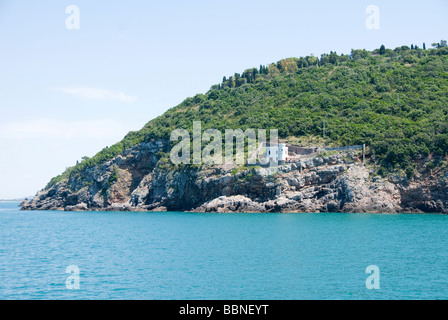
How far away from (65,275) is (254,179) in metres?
53.1

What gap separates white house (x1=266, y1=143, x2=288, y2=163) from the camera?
81000 millimetres

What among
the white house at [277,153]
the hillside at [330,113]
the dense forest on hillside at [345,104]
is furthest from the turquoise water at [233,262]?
the white house at [277,153]

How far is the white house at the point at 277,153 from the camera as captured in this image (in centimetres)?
8100

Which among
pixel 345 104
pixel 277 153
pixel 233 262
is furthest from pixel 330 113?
pixel 233 262

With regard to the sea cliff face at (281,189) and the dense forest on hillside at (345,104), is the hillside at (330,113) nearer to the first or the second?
the dense forest on hillside at (345,104)

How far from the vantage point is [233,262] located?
3322cm

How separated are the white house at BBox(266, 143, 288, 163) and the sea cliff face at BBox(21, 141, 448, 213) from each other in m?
2.62

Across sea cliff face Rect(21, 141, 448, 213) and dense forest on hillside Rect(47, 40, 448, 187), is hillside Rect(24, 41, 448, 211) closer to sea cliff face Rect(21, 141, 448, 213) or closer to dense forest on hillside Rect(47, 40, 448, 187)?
dense forest on hillside Rect(47, 40, 448, 187)

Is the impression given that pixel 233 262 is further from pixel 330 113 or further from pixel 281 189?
pixel 330 113

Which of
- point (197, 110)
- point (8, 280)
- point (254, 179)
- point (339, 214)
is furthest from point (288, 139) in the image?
point (8, 280)

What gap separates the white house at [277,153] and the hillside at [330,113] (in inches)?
280

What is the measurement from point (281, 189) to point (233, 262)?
45.8 m

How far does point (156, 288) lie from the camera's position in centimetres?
2611
